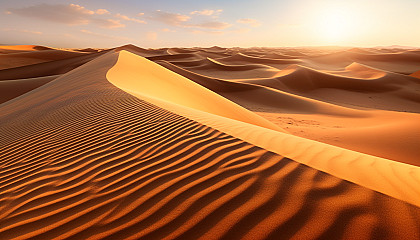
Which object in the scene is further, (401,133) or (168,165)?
(401,133)

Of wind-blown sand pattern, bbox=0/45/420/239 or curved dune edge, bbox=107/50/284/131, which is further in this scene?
curved dune edge, bbox=107/50/284/131

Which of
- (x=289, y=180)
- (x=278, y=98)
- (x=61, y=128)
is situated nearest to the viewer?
(x=289, y=180)

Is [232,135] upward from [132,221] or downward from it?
upward

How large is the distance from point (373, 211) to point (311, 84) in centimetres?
2084

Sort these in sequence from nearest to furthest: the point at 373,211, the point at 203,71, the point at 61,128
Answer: the point at 373,211
the point at 61,128
the point at 203,71

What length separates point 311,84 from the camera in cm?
2062

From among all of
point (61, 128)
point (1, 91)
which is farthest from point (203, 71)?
point (61, 128)

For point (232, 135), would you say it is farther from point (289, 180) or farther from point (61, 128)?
point (61, 128)

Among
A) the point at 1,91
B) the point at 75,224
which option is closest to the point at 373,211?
the point at 75,224

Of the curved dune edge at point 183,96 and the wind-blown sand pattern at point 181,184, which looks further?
the curved dune edge at point 183,96

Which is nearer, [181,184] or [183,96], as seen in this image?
[181,184]

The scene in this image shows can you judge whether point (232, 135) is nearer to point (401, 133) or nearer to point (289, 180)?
point (289, 180)

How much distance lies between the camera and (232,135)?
2.92 m

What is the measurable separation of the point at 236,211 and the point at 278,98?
13765 mm
